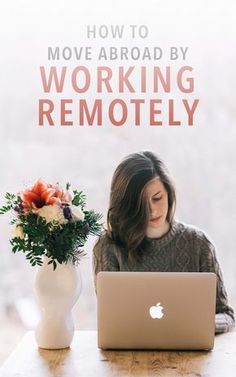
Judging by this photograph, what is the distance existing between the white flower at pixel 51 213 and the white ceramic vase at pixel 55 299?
16 centimetres

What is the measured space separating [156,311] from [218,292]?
0.69 m

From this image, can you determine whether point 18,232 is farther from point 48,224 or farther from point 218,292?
point 218,292

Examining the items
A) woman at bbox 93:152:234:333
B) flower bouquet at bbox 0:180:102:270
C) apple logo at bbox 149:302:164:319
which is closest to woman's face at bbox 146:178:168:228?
woman at bbox 93:152:234:333

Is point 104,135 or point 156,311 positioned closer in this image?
point 156,311

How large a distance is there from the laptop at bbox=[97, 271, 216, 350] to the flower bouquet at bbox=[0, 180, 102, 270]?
6.8 inches

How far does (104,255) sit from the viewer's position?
350 centimetres

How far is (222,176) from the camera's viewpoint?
418 cm

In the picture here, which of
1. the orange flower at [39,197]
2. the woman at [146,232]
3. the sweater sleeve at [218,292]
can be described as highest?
the orange flower at [39,197]

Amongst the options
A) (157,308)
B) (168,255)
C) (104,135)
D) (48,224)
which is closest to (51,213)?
(48,224)

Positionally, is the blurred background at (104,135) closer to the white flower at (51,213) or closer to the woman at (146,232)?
the woman at (146,232)

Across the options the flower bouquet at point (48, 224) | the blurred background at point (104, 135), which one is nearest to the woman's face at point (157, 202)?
the blurred background at point (104, 135)

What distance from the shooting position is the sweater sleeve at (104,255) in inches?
137

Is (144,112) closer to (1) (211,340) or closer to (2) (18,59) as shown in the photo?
(2) (18,59)

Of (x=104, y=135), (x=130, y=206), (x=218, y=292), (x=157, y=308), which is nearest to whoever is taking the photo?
(x=157, y=308)
